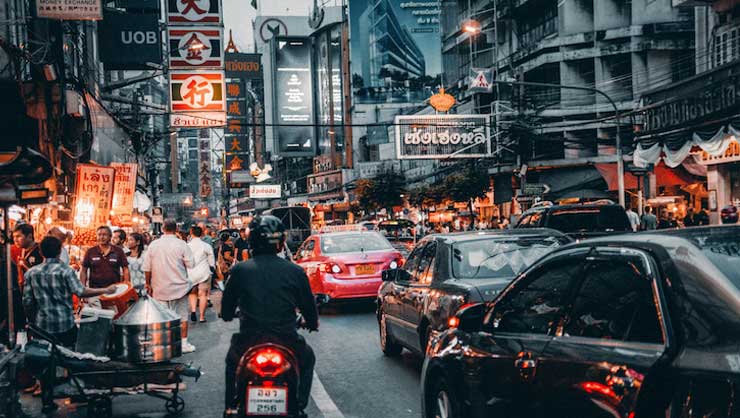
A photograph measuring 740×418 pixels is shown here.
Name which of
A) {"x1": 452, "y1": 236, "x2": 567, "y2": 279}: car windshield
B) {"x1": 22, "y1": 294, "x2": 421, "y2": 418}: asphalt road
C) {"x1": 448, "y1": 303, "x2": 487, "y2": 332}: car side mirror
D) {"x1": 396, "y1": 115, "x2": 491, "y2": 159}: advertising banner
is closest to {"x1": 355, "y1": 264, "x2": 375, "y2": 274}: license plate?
{"x1": 22, "y1": 294, "x2": 421, "y2": 418}: asphalt road

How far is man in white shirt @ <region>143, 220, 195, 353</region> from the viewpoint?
11602 mm

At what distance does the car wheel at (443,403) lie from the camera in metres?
5.11

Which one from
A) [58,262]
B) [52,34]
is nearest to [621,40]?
[52,34]

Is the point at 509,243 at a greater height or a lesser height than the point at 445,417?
greater

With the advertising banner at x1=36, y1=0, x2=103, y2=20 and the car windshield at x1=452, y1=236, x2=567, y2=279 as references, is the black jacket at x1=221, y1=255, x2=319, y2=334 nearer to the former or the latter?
the car windshield at x1=452, y1=236, x2=567, y2=279

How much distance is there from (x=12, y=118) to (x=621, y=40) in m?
35.8

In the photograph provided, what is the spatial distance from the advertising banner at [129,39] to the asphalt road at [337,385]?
1488 cm

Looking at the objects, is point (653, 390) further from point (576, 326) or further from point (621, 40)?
point (621, 40)

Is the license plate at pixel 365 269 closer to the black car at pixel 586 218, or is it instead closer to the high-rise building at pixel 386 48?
the black car at pixel 586 218

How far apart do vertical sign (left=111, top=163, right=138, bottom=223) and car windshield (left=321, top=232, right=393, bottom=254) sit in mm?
9176

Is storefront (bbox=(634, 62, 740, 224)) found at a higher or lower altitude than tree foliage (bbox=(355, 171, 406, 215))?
higher

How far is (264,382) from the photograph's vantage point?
4992 mm

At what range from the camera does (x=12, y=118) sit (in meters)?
15.3

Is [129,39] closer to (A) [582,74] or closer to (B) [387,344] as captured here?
(B) [387,344]
